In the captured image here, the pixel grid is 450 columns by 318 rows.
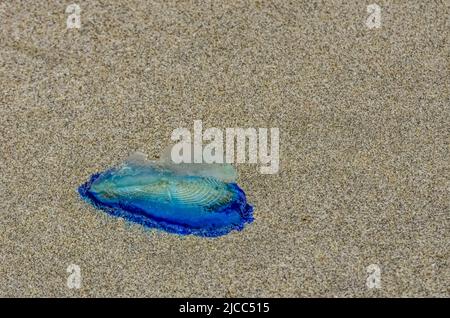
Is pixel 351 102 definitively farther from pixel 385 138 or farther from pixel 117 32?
pixel 117 32

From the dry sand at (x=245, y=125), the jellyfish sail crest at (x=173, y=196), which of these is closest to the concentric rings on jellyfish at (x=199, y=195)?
the jellyfish sail crest at (x=173, y=196)

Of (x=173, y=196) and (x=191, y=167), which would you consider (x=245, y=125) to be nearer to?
(x=191, y=167)

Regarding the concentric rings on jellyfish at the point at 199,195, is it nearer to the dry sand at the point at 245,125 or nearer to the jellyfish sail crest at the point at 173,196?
the jellyfish sail crest at the point at 173,196

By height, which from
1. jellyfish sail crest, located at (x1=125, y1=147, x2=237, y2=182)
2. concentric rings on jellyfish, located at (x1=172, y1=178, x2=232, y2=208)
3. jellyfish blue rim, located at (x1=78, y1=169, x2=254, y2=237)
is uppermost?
jellyfish sail crest, located at (x1=125, y1=147, x2=237, y2=182)

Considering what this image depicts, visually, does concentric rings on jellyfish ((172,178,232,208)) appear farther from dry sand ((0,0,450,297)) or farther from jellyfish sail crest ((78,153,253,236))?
dry sand ((0,0,450,297))

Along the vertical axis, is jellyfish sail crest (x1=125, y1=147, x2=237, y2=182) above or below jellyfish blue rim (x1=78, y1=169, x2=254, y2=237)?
above

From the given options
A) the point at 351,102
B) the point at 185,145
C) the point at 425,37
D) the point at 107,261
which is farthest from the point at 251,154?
the point at 425,37

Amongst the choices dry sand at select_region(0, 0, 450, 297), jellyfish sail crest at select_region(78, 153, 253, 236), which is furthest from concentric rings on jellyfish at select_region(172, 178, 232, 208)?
dry sand at select_region(0, 0, 450, 297)
